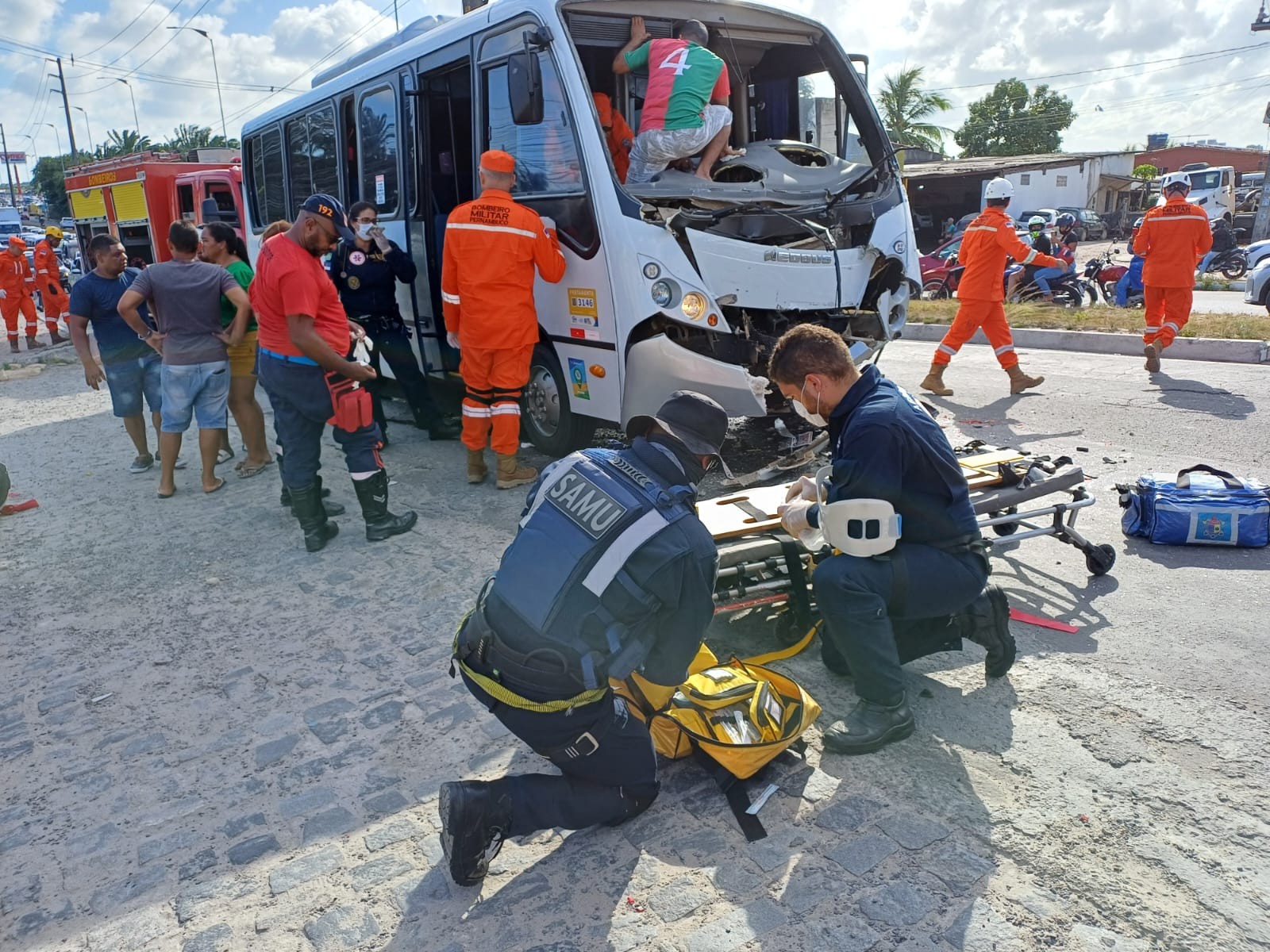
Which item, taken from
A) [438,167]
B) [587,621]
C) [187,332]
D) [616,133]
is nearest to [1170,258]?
[616,133]

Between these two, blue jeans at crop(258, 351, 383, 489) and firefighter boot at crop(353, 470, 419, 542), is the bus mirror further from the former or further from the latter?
firefighter boot at crop(353, 470, 419, 542)

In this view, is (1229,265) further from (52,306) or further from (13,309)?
(13,309)

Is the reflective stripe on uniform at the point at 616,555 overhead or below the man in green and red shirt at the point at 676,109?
below

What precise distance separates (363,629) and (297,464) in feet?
4.34

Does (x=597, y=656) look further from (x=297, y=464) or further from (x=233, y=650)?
(x=297, y=464)

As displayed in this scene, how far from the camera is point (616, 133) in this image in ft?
19.2

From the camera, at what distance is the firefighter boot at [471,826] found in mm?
2396

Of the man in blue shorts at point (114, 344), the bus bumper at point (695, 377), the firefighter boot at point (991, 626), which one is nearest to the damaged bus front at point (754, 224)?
the bus bumper at point (695, 377)

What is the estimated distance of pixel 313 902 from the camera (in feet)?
8.09

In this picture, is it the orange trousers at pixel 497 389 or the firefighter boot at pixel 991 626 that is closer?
the firefighter boot at pixel 991 626

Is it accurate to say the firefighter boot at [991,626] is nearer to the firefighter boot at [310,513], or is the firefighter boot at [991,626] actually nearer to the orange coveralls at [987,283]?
the firefighter boot at [310,513]

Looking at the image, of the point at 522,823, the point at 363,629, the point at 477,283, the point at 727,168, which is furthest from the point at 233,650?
the point at 727,168

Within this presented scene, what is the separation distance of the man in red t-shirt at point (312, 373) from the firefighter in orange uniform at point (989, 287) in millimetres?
4898

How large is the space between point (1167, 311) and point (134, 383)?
329 inches
